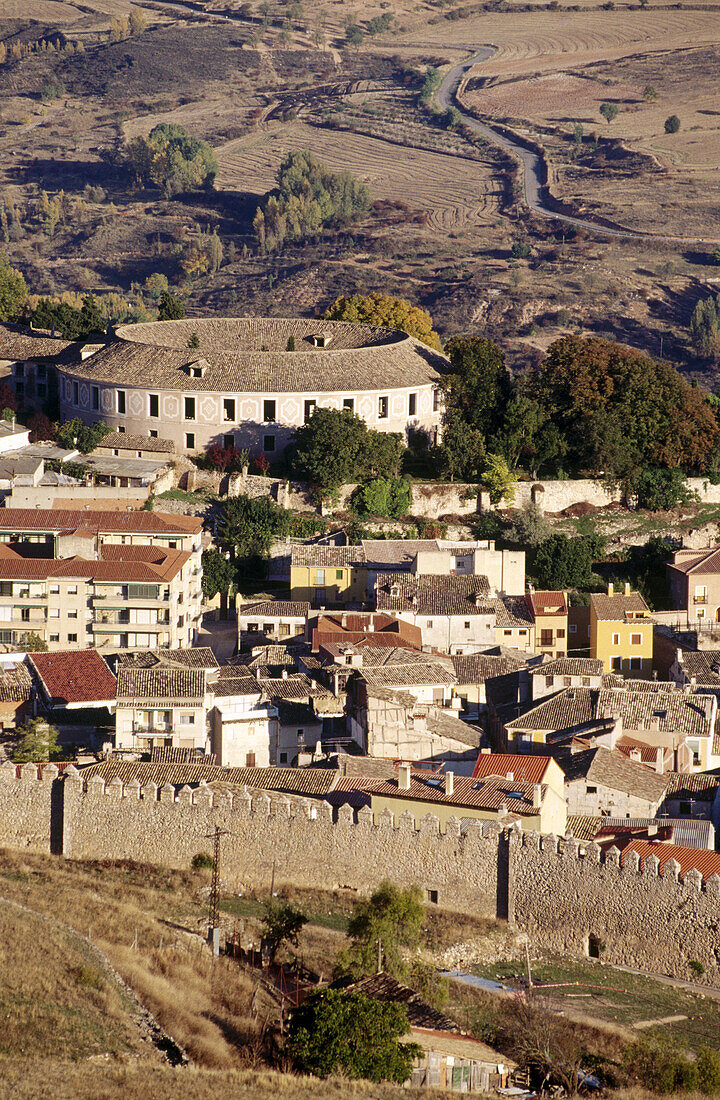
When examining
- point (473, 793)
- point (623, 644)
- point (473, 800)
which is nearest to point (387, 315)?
point (623, 644)

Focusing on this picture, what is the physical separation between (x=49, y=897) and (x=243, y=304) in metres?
140

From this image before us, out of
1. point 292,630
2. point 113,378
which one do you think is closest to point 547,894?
point 292,630

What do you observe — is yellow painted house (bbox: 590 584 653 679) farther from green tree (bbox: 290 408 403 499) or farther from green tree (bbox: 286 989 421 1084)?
green tree (bbox: 286 989 421 1084)

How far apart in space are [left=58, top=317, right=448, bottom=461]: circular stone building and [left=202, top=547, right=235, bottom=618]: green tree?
30.6 ft

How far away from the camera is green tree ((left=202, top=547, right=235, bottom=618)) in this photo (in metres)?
62.9

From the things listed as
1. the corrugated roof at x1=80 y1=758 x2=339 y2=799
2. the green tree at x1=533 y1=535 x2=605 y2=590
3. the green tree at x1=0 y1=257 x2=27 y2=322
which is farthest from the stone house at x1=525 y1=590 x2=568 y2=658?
the green tree at x1=0 y1=257 x2=27 y2=322

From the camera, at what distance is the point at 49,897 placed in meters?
37.0

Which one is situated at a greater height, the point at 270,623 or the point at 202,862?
the point at 202,862

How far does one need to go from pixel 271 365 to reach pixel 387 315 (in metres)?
13.0

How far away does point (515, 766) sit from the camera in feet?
149

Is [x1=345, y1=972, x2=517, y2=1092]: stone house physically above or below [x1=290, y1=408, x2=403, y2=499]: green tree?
below

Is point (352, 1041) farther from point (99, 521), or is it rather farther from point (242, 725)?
point (99, 521)

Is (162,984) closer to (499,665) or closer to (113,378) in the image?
(499,665)

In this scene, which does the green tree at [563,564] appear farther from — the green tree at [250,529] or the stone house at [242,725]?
the stone house at [242,725]
